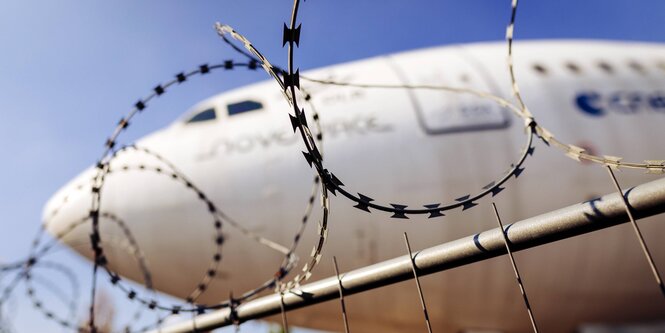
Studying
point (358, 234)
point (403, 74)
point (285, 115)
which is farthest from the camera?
point (403, 74)

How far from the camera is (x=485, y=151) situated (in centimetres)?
815

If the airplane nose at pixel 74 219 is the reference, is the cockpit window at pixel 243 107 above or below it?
above

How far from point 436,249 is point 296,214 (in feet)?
17.4

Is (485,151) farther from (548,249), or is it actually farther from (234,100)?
(234,100)

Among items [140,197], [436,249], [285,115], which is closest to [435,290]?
[285,115]

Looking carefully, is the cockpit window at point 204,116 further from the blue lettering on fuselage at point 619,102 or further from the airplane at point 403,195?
the blue lettering on fuselage at point 619,102

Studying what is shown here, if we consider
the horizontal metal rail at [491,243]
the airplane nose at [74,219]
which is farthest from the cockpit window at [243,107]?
the horizontal metal rail at [491,243]

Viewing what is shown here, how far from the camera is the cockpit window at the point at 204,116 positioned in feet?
30.8

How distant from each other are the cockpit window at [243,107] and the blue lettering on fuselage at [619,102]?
628 centimetres

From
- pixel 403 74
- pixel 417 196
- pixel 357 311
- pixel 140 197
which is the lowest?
pixel 357 311

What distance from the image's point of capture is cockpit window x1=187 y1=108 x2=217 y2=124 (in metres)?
9.39

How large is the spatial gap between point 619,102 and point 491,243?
8517 mm

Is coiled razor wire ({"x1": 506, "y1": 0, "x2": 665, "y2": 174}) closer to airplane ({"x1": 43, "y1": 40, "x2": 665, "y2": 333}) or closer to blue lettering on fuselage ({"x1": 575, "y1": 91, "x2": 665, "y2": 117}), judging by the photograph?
airplane ({"x1": 43, "y1": 40, "x2": 665, "y2": 333})

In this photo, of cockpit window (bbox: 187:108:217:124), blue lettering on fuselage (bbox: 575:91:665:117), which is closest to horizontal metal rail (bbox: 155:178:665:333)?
cockpit window (bbox: 187:108:217:124)
